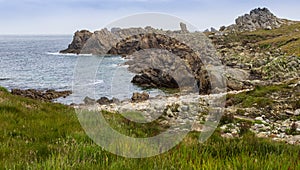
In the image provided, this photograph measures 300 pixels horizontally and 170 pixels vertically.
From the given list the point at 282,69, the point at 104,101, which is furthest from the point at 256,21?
the point at 104,101

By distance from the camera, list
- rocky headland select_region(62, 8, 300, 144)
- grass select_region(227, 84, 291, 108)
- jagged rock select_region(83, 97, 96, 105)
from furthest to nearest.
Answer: jagged rock select_region(83, 97, 96, 105) → grass select_region(227, 84, 291, 108) → rocky headland select_region(62, 8, 300, 144)

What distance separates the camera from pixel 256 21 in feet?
504

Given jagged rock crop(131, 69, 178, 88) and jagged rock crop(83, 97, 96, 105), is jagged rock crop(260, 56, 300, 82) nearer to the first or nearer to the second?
jagged rock crop(131, 69, 178, 88)

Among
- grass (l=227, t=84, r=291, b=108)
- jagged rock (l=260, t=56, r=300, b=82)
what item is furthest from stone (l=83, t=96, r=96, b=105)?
jagged rock (l=260, t=56, r=300, b=82)

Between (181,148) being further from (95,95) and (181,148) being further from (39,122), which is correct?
(95,95)

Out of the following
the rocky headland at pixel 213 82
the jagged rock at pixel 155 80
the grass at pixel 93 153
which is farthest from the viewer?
the jagged rock at pixel 155 80

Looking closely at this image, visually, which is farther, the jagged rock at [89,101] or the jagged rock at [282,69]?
the jagged rock at [282,69]

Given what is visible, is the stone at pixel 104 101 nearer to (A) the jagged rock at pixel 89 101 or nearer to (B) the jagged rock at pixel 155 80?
(A) the jagged rock at pixel 89 101

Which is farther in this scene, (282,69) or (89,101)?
(282,69)

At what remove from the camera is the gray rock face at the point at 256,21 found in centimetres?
14825

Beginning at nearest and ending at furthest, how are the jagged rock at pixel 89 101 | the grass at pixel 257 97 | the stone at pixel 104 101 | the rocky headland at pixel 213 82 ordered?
the rocky headland at pixel 213 82
the grass at pixel 257 97
the stone at pixel 104 101
the jagged rock at pixel 89 101

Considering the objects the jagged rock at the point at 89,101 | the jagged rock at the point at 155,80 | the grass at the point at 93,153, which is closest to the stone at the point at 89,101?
the jagged rock at the point at 89,101

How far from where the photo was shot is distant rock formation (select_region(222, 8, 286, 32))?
14825cm

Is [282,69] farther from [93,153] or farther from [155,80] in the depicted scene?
[93,153]
